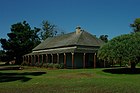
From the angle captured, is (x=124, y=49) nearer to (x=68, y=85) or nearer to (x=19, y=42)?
(x=68, y=85)

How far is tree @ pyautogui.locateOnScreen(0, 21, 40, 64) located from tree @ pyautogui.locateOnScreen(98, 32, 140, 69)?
133ft

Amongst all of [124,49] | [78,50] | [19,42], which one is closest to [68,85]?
[124,49]

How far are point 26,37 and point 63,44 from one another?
2605 centimetres

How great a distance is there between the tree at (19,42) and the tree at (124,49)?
133ft

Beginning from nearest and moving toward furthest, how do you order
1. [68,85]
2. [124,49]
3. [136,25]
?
[68,85] < [124,49] < [136,25]

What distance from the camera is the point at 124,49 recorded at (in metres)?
29.2

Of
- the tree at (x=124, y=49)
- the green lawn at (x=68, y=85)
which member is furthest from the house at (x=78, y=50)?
the green lawn at (x=68, y=85)

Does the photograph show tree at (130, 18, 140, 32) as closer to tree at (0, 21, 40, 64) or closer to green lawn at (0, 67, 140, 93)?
tree at (0, 21, 40, 64)

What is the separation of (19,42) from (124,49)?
43899 mm

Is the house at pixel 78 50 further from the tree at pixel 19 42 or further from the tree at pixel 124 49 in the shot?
the tree at pixel 19 42

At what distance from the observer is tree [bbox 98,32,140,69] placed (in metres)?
28.8

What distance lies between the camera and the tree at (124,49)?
2878 centimetres

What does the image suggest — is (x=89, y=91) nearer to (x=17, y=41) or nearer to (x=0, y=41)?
(x=17, y=41)

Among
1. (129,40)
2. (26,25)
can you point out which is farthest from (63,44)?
(26,25)
